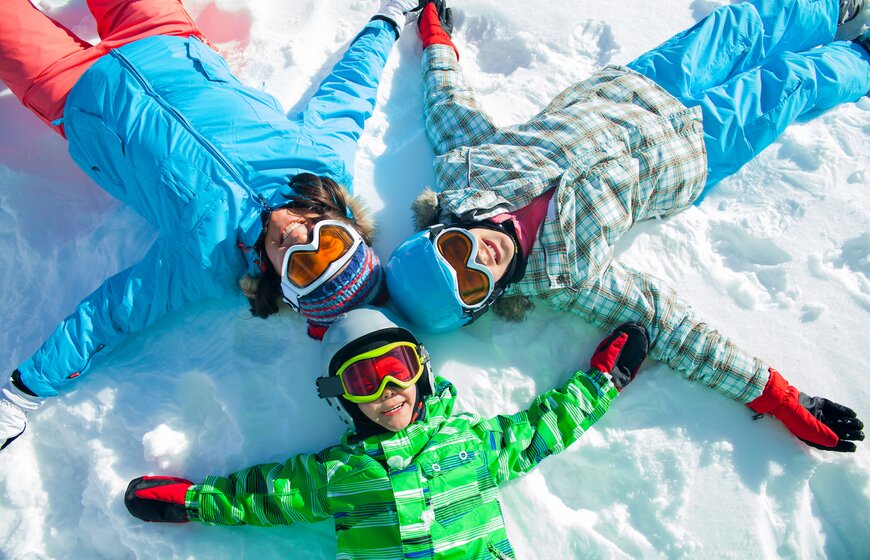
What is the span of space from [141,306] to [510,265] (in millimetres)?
1741

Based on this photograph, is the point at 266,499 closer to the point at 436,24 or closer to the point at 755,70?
the point at 436,24

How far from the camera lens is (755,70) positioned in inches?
125

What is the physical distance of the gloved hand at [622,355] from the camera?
8.37 ft

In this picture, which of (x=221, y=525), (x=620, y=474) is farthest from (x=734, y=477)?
(x=221, y=525)

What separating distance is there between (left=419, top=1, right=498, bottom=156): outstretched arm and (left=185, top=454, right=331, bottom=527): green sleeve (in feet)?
6.13

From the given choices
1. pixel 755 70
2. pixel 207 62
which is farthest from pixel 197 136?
pixel 755 70

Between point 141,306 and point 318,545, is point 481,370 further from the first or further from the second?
point 141,306

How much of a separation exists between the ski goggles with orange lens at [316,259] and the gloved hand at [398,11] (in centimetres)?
181

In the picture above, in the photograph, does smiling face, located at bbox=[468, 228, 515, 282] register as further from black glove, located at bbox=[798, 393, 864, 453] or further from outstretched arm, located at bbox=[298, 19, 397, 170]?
black glove, located at bbox=[798, 393, 864, 453]

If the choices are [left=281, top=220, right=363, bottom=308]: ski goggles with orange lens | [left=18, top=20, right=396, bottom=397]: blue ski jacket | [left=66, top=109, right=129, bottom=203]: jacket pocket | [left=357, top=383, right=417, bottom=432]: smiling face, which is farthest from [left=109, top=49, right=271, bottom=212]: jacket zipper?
[left=357, top=383, right=417, bottom=432]: smiling face

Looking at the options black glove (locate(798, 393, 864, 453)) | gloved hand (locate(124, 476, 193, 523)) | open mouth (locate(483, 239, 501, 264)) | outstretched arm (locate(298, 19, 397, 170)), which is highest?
outstretched arm (locate(298, 19, 397, 170))

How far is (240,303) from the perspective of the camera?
9.18 feet

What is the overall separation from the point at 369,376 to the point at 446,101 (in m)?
1.72

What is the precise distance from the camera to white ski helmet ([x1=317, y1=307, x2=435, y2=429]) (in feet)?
7.45
